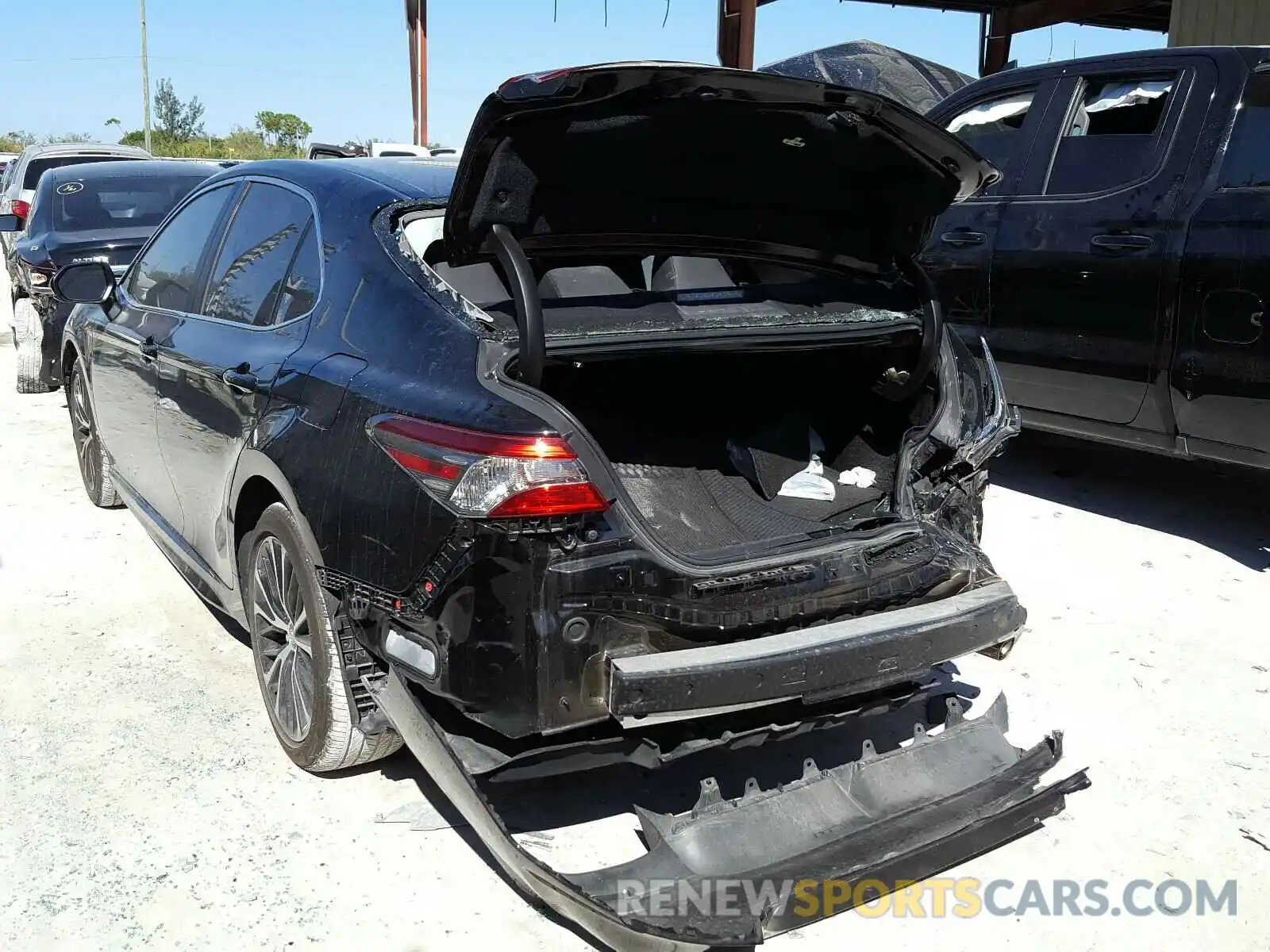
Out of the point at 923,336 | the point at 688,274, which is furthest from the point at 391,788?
the point at 923,336

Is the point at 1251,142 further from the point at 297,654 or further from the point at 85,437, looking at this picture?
the point at 85,437

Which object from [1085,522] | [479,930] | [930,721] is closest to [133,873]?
[479,930]

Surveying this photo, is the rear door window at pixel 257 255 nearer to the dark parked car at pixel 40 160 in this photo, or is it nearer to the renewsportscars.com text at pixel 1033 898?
the renewsportscars.com text at pixel 1033 898

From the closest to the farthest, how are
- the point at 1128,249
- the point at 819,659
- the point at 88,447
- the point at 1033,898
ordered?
1. the point at 819,659
2. the point at 1033,898
3. the point at 1128,249
4. the point at 88,447

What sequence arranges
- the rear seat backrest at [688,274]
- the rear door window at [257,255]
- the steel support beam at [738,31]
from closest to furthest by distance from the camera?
1. the rear door window at [257,255]
2. the rear seat backrest at [688,274]
3. the steel support beam at [738,31]

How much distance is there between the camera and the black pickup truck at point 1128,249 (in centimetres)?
462

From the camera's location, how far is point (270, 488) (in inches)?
120

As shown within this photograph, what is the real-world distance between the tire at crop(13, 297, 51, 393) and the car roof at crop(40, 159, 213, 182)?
3.33ft

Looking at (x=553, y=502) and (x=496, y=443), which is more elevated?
(x=496, y=443)

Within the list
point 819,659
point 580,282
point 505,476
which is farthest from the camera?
point 580,282

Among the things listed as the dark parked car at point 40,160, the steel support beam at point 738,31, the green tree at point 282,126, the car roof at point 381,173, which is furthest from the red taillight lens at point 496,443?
the green tree at point 282,126

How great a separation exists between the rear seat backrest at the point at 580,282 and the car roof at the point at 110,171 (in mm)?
6306

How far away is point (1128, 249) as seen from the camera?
4.98 m

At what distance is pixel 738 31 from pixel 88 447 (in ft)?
33.7
